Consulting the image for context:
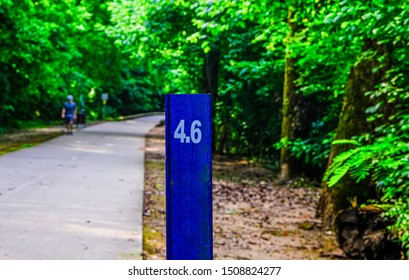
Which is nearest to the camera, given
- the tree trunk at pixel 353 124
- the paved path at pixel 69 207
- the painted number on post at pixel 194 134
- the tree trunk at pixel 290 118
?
the painted number on post at pixel 194 134

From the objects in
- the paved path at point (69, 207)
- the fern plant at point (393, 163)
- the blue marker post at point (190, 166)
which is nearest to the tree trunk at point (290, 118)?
the paved path at point (69, 207)

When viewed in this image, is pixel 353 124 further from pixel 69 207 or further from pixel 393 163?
pixel 69 207

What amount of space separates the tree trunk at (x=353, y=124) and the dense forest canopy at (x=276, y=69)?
0.06ft

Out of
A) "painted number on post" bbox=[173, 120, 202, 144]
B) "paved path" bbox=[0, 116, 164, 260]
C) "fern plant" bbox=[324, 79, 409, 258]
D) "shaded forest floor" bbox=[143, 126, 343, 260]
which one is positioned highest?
"painted number on post" bbox=[173, 120, 202, 144]

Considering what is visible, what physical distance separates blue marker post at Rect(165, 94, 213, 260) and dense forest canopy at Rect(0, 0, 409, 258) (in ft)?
11.5

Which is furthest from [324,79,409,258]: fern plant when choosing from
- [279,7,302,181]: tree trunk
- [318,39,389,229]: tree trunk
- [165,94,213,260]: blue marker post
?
[279,7,302,181]: tree trunk

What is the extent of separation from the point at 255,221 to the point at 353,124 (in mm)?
2206

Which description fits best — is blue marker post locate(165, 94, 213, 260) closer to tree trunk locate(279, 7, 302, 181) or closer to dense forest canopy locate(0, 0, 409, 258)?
dense forest canopy locate(0, 0, 409, 258)

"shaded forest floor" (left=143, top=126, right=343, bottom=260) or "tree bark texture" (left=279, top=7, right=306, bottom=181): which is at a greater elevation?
"tree bark texture" (left=279, top=7, right=306, bottom=181)

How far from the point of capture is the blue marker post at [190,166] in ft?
10.9

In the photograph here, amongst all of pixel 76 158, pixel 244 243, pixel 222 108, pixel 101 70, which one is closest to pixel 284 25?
pixel 244 243

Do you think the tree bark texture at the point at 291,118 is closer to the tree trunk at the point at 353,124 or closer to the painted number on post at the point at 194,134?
the tree trunk at the point at 353,124

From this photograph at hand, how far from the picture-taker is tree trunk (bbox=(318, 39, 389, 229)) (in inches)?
382

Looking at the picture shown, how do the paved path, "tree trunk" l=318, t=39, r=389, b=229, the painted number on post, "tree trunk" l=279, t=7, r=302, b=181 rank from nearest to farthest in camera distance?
the painted number on post
the paved path
"tree trunk" l=318, t=39, r=389, b=229
"tree trunk" l=279, t=7, r=302, b=181
